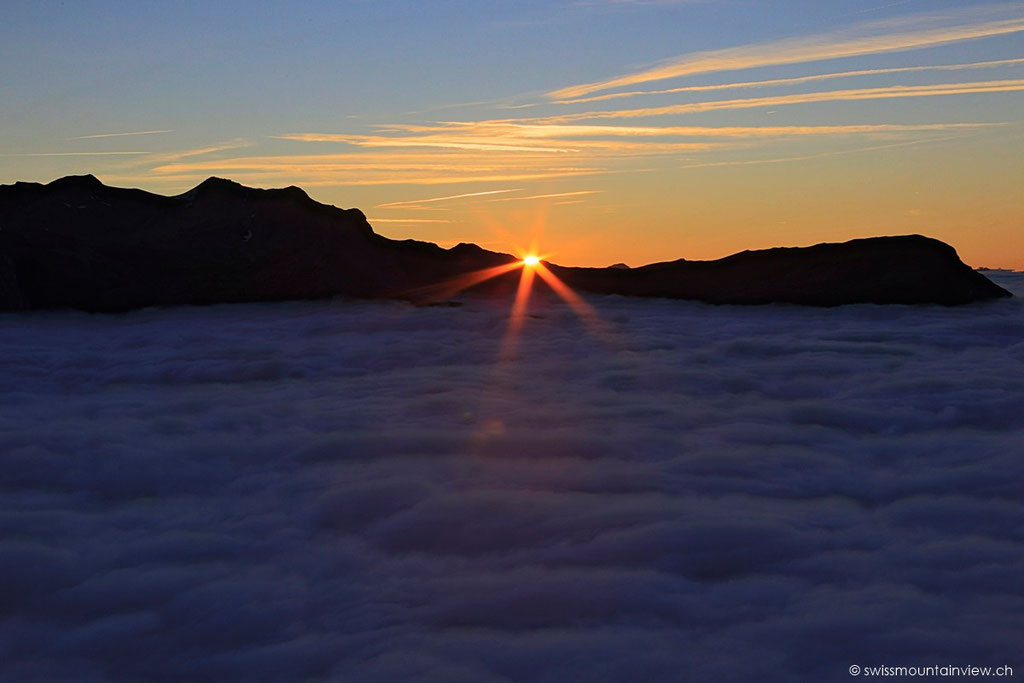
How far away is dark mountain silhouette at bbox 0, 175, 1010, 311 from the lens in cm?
1012

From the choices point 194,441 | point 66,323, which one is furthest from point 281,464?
point 66,323

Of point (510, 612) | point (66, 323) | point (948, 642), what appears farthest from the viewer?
point (66, 323)

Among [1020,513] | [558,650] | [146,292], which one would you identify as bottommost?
[558,650]

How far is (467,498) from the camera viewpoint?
148 inches

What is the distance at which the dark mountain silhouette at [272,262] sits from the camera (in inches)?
398

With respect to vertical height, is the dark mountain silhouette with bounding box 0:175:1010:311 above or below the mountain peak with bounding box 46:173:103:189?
below

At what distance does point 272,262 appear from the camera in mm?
10773

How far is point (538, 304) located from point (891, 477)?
6.77 m

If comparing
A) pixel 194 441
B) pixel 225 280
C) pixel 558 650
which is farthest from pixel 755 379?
pixel 225 280

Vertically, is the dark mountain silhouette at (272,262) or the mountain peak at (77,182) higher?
the mountain peak at (77,182)

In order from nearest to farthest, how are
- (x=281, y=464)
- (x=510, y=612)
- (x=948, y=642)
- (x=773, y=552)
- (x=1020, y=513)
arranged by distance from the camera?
(x=948, y=642) < (x=510, y=612) < (x=773, y=552) < (x=1020, y=513) < (x=281, y=464)

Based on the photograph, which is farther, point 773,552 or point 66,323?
point 66,323

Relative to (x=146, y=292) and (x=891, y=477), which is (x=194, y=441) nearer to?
(x=891, y=477)

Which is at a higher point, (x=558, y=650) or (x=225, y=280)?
(x=225, y=280)
